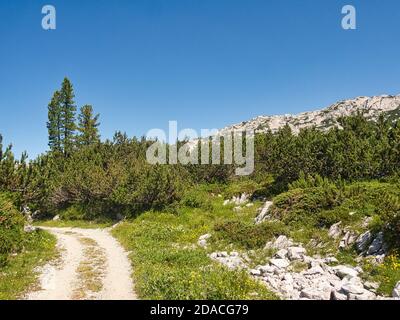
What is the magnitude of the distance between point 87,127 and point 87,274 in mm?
56770

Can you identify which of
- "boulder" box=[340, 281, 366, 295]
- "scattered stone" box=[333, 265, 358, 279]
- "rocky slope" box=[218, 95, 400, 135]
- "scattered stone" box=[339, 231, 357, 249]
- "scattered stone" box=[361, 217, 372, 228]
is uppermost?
"rocky slope" box=[218, 95, 400, 135]

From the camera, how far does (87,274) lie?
15.3 m

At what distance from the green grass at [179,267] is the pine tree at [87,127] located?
41643 millimetres

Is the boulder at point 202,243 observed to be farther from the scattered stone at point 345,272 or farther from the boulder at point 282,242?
the scattered stone at point 345,272

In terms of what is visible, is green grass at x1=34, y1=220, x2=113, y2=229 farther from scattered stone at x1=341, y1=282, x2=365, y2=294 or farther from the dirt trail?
scattered stone at x1=341, y1=282, x2=365, y2=294

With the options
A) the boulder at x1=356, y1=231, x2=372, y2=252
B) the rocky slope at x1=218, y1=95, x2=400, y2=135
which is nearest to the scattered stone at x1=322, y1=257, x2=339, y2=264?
the boulder at x1=356, y1=231, x2=372, y2=252

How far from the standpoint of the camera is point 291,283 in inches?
486

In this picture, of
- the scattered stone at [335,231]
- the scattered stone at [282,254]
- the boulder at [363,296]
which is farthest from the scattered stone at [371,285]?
the scattered stone at [335,231]

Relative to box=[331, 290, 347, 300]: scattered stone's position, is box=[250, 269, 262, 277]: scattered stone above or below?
below

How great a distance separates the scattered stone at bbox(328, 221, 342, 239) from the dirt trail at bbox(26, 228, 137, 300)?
9.97 metres

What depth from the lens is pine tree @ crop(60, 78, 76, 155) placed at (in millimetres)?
64500

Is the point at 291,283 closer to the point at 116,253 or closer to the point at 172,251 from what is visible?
the point at 172,251

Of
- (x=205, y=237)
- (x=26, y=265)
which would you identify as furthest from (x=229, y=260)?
(x=26, y=265)
